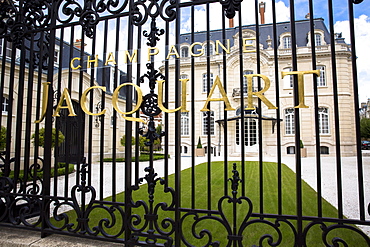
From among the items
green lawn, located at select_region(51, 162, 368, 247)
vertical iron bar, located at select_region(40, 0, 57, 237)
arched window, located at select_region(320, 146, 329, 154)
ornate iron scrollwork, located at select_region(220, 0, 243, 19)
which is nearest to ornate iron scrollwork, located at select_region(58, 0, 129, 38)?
vertical iron bar, located at select_region(40, 0, 57, 237)

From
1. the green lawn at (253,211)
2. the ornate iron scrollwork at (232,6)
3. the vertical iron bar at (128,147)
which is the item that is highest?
the ornate iron scrollwork at (232,6)

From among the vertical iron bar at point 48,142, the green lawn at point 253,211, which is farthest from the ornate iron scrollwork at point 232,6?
the vertical iron bar at point 48,142

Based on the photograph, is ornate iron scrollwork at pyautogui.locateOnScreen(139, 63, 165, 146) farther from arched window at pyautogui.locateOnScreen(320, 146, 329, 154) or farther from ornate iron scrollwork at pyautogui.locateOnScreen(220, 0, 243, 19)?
arched window at pyautogui.locateOnScreen(320, 146, 329, 154)

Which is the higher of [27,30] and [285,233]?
[27,30]

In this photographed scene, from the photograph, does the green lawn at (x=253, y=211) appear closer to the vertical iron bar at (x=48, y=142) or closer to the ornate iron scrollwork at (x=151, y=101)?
the vertical iron bar at (x=48, y=142)

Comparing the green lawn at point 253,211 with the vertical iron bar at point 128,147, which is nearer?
the vertical iron bar at point 128,147

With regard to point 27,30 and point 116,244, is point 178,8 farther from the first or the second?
point 116,244

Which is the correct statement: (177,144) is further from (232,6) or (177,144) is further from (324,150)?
(324,150)

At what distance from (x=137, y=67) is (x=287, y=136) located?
40.8 ft

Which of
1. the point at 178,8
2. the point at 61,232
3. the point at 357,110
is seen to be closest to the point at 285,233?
the point at 357,110

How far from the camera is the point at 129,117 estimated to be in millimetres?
1985

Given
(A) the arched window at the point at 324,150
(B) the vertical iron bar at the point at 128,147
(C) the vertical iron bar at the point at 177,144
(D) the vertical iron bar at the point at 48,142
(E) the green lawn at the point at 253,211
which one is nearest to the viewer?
(C) the vertical iron bar at the point at 177,144

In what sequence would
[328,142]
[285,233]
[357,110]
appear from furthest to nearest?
[328,142] → [285,233] → [357,110]

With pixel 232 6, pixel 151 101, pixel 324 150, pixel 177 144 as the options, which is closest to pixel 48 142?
pixel 151 101
